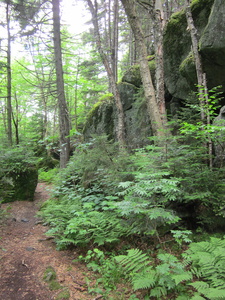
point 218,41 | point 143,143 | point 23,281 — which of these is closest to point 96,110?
point 143,143

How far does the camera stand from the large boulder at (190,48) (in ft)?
17.4

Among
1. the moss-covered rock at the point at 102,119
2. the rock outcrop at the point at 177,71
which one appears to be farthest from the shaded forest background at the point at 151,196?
the moss-covered rock at the point at 102,119

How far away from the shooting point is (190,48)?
23.2 feet

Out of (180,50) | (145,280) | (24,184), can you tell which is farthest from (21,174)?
(180,50)

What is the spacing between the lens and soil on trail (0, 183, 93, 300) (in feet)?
9.48

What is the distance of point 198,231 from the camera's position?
3797 millimetres

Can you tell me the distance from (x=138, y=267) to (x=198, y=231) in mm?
Result: 1545

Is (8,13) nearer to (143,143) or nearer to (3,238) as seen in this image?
(143,143)

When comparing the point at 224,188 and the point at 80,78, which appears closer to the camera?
the point at 224,188

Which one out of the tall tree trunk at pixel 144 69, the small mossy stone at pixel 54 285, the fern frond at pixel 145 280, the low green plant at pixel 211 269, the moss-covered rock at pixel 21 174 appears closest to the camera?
the low green plant at pixel 211 269

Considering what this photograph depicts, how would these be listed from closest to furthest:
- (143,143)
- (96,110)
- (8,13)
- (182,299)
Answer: (182,299)
(143,143)
(96,110)
(8,13)

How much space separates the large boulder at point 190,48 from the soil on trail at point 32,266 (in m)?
6.12

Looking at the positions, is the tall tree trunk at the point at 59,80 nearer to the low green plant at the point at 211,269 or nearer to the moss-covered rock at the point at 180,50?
the moss-covered rock at the point at 180,50

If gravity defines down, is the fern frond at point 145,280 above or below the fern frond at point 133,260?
below
